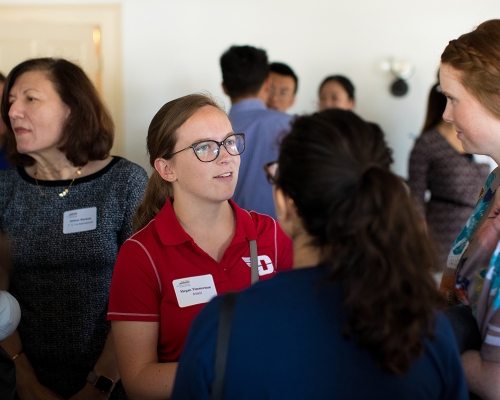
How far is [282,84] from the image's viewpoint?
442 centimetres

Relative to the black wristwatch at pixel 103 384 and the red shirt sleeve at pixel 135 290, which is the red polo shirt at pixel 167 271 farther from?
the black wristwatch at pixel 103 384

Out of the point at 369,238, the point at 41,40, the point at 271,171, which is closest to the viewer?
the point at 369,238

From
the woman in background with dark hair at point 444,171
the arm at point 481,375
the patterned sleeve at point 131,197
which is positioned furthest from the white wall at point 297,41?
the arm at point 481,375

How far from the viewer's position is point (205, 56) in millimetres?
4637

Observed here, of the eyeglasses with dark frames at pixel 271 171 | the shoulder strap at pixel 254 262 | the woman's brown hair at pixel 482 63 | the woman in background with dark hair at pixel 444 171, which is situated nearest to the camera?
the eyeglasses with dark frames at pixel 271 171

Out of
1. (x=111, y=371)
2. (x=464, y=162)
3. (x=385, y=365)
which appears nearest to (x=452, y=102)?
(x=385, y=365)

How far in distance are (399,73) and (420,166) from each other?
4.51 ft

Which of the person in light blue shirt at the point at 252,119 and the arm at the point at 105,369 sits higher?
the person in light blue shirt at the point at 252,119

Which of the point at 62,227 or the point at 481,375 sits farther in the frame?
the point at 62,227

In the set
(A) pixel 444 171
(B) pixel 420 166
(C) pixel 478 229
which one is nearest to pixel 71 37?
(B) pixel 420 166

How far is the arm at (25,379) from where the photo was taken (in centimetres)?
214

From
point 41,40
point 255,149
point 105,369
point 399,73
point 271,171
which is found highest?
point 41,40

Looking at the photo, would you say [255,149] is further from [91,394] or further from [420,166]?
[91,394]

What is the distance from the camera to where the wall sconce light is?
4.70 metres
